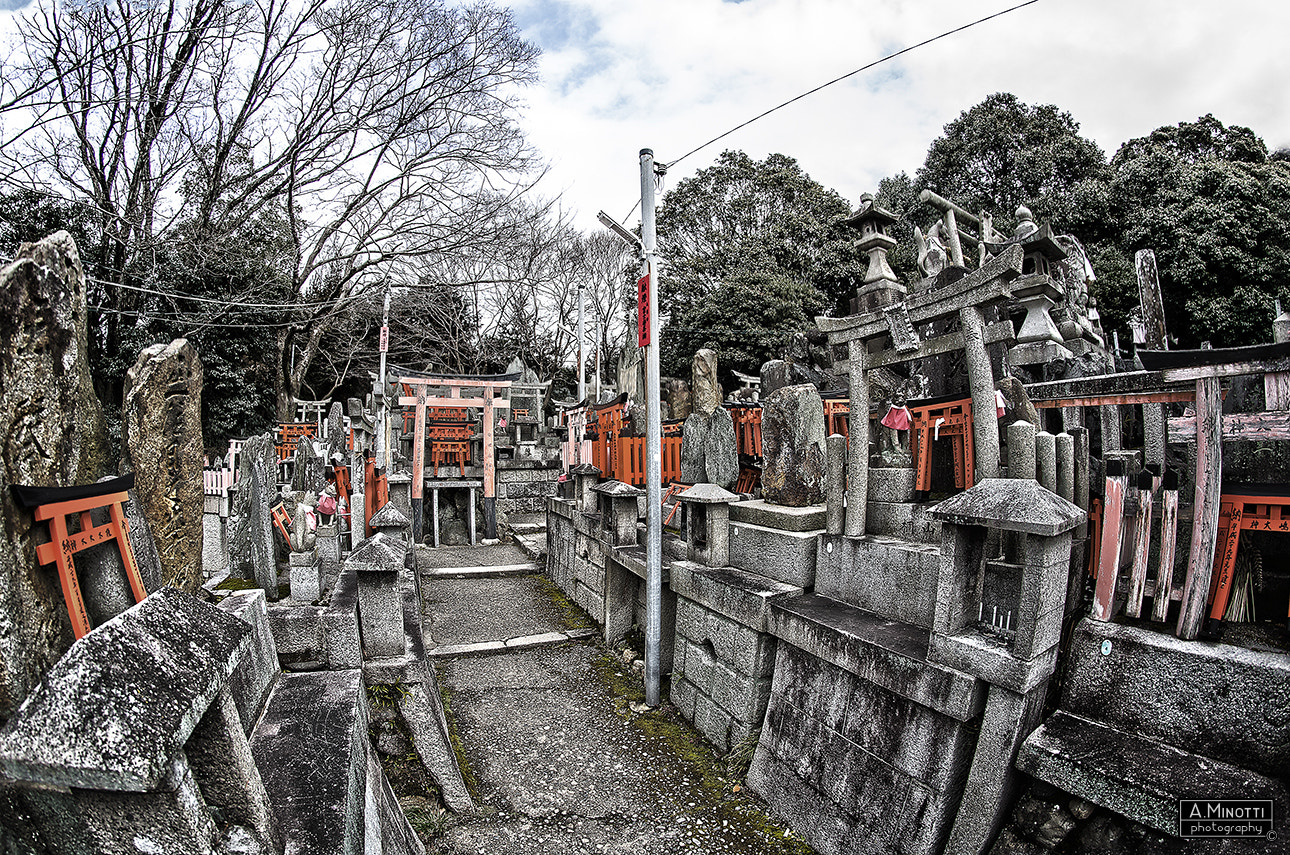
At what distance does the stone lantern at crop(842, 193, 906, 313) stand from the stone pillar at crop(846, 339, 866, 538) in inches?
123

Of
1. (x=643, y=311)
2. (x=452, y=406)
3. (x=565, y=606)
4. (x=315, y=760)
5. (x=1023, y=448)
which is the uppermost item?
(x=643, y=311)

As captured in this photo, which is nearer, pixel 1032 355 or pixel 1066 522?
pixel 1066 522

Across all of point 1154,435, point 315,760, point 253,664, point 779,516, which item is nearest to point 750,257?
point 779,516

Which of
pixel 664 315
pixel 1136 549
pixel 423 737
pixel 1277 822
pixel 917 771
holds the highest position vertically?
pixel 664 315

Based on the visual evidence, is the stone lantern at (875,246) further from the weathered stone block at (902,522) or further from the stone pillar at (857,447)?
the weathered stone block at (902,522)

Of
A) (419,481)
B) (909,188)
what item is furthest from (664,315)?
(419,481)

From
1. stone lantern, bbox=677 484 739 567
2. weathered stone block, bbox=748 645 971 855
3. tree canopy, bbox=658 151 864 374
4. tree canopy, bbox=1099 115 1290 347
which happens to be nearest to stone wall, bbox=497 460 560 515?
tree canopy, bbox=658 151 864 374

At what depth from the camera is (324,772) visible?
2.77 metres

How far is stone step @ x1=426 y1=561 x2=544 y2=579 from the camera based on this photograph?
38.1 feet

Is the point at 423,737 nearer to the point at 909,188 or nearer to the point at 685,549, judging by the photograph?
the point at 685,549

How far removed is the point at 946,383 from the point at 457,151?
14.6 metres

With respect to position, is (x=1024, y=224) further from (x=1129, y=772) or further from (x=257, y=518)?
(x=257, y=518)

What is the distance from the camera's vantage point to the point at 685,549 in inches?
286

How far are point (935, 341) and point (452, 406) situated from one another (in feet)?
40.2
